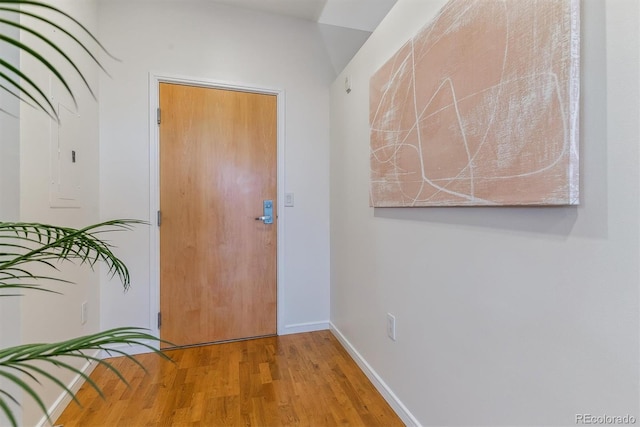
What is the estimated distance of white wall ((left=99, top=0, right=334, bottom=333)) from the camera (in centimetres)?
208

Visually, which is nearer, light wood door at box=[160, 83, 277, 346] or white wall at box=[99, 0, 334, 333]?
white wall at box=[99, 0, 334, 333]

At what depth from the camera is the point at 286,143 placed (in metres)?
2.44

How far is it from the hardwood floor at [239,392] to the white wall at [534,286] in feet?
0.92

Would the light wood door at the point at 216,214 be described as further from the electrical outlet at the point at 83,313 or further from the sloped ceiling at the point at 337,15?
the sloped ceiling at the point at 337,15

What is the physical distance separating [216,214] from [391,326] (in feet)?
4.79

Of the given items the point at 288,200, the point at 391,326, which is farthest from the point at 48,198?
the point at 391,326

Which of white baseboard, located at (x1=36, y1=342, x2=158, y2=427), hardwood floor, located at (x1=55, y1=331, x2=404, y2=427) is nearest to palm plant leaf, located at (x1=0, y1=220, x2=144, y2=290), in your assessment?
white baseboard, located at (x1=36, y1=342, x2=158, y2=427)

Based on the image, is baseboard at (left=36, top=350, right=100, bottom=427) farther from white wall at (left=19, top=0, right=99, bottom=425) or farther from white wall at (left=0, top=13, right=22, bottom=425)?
white wall at (left=0, top=13, right=22, bottom=425)

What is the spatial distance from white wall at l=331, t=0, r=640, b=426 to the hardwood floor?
28 cm

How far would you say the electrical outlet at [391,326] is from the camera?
5.10 ft

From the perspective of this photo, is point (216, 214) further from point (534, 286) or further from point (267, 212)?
point (534, 286)

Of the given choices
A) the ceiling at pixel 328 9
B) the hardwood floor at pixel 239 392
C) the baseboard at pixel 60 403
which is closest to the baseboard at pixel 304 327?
the hardwood floor at pixel 239 392

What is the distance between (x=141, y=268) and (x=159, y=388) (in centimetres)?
80

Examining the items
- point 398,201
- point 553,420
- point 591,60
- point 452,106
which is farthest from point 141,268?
point 591,60
